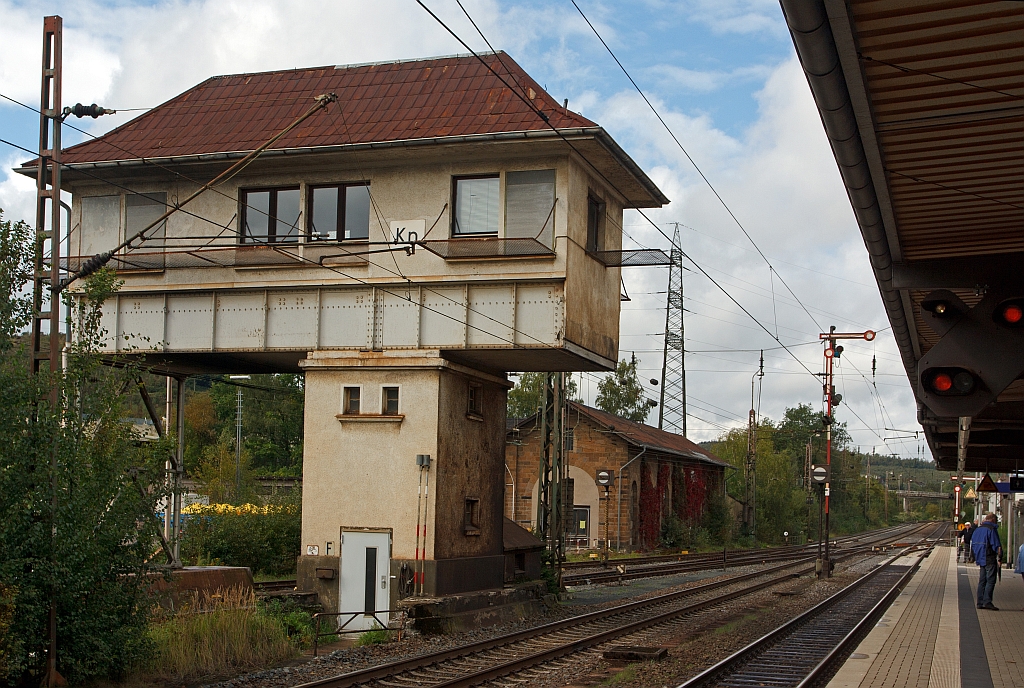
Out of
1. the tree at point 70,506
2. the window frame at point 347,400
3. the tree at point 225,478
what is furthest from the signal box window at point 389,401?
the tree at point 225,478

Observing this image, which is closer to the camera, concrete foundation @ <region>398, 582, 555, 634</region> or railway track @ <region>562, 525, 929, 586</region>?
concrete foundation @ <region>398, 582, 555, 634</region>

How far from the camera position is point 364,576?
763 inches

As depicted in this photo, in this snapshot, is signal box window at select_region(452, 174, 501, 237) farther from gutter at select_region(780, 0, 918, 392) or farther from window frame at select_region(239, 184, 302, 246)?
gutter at select_region(780, 0, 918, 392)

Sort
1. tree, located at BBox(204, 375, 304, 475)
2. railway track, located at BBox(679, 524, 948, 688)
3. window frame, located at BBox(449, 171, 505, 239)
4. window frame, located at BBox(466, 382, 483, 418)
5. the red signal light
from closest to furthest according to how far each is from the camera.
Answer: the red signal light → railway track, located at BBox(679, 524, 948, 688) → window frame, located at BBox(449, 171, 505, 239) → window frame, located at BBox(466, 382, 483, 418) → tree, located at BBox(204, 375, 304, 475)

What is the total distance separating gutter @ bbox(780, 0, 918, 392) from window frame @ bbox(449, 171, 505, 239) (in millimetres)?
10189

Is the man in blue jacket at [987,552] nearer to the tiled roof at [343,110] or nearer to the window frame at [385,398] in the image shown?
the tiled roof at [343,110]

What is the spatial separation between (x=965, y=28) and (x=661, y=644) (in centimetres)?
1305

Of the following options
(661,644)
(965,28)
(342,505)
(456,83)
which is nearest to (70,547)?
(342,505)

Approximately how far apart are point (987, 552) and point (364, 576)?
12.2 metres

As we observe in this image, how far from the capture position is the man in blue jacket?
65.9 ft

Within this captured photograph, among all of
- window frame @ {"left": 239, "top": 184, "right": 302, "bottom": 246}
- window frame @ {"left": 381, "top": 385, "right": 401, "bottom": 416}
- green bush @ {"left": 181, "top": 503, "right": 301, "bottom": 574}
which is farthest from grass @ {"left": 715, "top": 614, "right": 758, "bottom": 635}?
green bush @ {"left": 181, "top": 503, "right": 301, "bottom": 574}

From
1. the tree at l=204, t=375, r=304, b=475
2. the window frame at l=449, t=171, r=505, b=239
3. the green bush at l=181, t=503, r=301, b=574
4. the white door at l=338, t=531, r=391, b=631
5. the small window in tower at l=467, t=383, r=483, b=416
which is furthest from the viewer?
the tree at l=204, t=375, r=304, b=475

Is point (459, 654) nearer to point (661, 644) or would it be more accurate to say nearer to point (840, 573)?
point (661, 644)

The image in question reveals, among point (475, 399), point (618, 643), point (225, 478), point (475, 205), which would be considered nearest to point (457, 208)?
point (475, 205)
